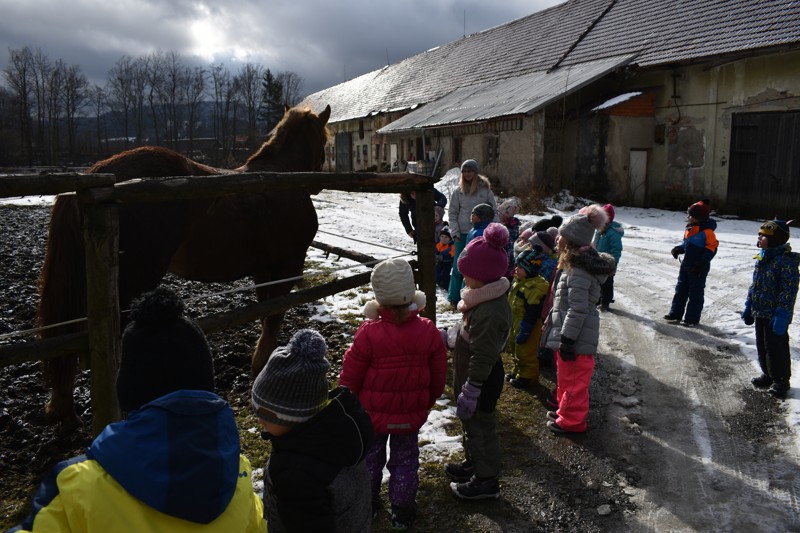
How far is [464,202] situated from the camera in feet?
21.9

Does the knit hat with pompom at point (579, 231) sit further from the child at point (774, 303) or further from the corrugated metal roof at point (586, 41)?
the corrugated metal roof at point (586, 41)

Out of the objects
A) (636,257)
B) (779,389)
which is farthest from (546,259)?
(636,257)

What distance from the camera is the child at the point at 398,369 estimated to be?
8.80 feet

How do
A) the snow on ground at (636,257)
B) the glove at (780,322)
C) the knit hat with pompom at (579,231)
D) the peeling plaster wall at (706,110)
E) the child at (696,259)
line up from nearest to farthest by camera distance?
the knit hat with pompom at (579,231), the snow on ground at (636,257), the glove at (780,322), the child at (696,259), the peeling plaster wall at (706,110)

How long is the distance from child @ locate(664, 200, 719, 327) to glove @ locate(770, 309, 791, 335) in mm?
1724

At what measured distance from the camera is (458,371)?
320cm

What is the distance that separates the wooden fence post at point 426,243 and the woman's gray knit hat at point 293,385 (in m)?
2.58

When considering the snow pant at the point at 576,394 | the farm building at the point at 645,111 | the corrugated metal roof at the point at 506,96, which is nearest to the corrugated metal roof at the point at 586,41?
the farm building at the point at 645,111

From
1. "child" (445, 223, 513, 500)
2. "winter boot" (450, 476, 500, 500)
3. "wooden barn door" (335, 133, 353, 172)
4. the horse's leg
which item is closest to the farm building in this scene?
"wooden barn door" (335, 133, 353, 172)

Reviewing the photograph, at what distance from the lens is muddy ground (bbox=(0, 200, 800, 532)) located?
2.87 m

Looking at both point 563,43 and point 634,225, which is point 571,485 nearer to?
point 634,225

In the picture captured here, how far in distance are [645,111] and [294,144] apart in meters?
14.6

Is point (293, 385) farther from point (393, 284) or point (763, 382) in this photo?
point (763, 382)

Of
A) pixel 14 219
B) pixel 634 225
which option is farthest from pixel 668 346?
pixel 14 219
